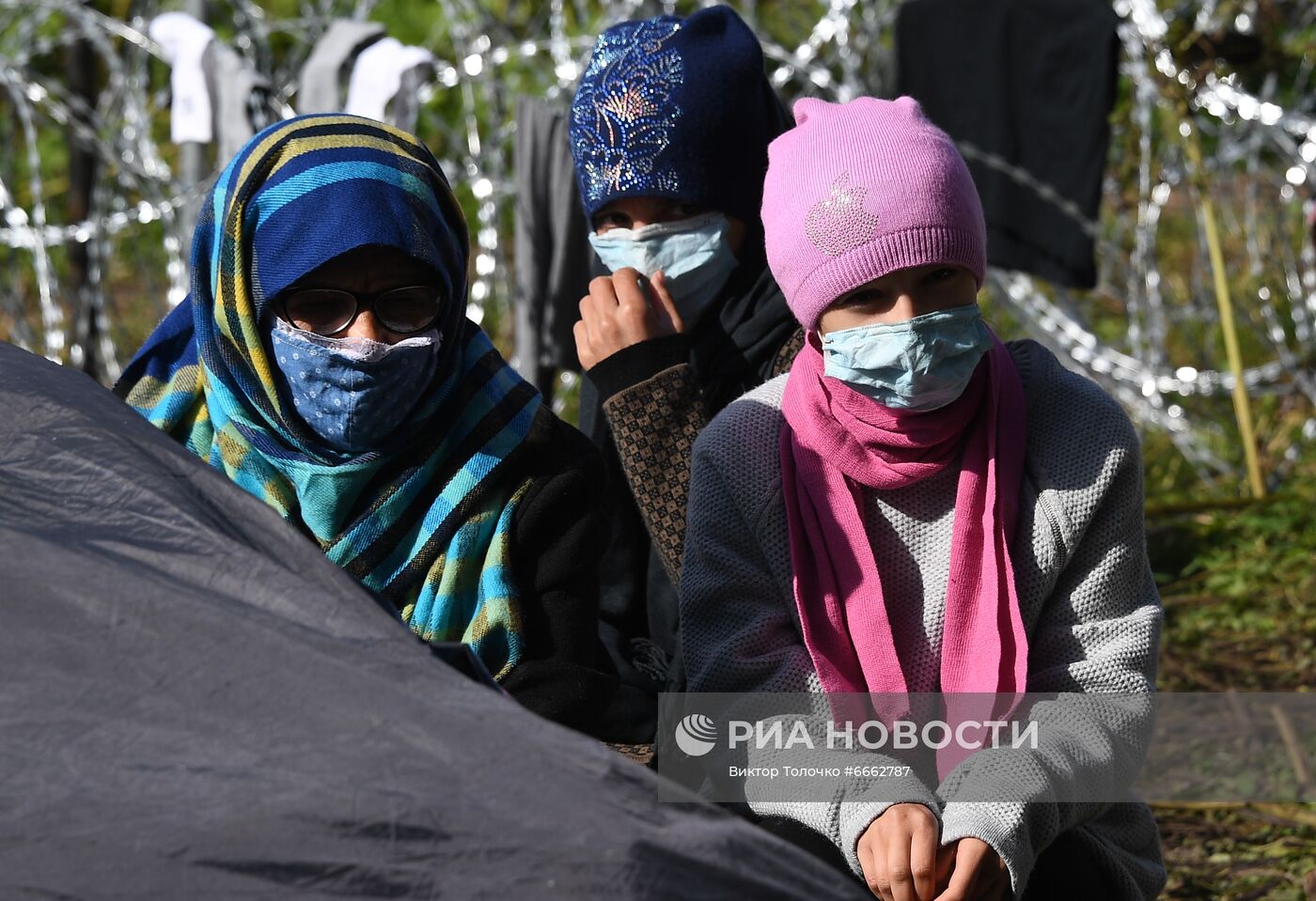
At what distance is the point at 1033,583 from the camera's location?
2.29 meters

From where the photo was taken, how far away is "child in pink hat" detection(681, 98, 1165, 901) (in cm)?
225

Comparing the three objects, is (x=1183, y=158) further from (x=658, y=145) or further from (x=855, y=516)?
(x=855, y=516)

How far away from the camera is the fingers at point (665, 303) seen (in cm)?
290

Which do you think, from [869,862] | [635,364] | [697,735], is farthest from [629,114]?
[869,862]

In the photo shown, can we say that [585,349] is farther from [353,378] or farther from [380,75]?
[380,75]

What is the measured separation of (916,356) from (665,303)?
0.75 m

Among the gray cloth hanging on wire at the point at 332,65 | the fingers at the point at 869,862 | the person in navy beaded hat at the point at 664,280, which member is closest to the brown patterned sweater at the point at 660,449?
the person in navy beaded hat at the point at 664,280

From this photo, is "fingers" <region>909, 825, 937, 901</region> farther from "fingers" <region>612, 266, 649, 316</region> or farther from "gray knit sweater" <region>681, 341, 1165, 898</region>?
"fingers" <region>612, 266, 649, 316</region>

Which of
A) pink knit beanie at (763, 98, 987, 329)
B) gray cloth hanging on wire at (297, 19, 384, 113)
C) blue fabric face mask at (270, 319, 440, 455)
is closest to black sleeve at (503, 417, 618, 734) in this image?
blue fabric face mask at (270, 319, 440, 455)

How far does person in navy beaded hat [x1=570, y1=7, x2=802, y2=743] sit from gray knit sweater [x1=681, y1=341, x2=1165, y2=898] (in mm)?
311

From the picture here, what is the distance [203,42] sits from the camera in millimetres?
5246

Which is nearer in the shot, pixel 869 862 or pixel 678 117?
pixel 869 862

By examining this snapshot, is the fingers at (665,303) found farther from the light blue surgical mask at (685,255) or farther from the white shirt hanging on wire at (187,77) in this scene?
the white shirt hanging on wire at (187,77)

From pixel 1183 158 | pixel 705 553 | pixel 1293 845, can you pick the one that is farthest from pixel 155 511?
pixel 1183 158
